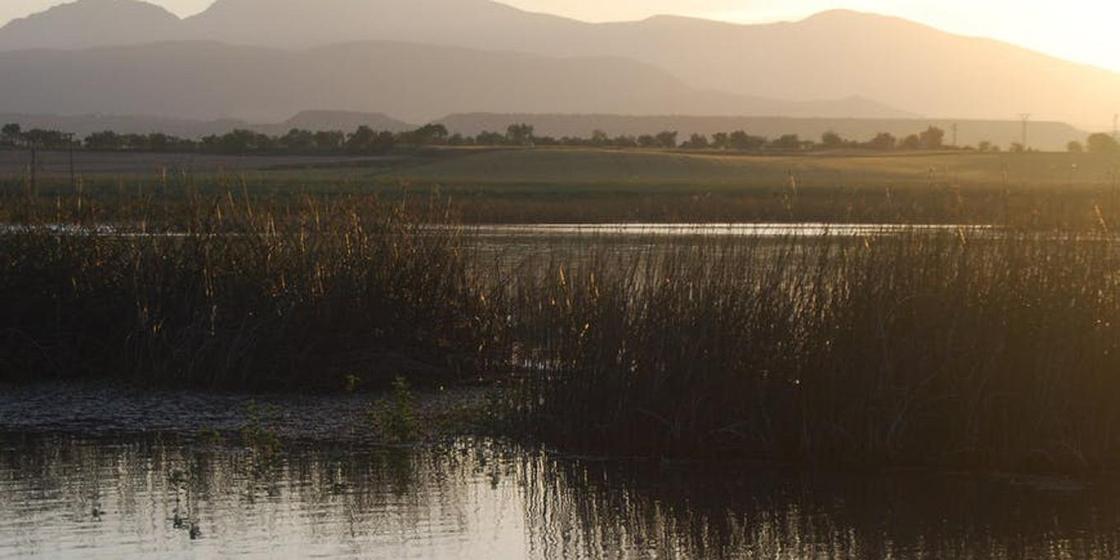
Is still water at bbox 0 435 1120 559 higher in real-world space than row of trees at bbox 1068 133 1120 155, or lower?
lower

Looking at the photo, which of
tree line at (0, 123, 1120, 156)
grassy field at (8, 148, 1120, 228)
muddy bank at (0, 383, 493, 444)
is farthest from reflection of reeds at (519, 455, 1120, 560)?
tree line at (0, 123, 1120, 156)

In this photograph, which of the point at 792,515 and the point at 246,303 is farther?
the point at 246,303

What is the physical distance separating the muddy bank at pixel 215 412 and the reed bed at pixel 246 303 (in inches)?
16.1

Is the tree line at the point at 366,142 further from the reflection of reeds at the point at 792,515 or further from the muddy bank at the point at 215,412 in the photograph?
the reflection of reeds at the point at 792,515

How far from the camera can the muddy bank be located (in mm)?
15867

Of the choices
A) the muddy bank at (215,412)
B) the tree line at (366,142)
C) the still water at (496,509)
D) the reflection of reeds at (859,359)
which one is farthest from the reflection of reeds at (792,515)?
the tree line at (366,142)

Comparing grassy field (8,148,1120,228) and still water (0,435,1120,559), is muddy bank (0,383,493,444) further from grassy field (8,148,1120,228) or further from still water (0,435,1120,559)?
grassy field (8,148,1120,228)

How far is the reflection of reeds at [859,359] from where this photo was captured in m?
14.0

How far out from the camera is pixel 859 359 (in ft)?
46.5

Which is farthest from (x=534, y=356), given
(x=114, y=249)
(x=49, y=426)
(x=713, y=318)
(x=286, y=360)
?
(x=114, y=249)

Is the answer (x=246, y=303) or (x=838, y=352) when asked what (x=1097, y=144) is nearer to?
(x=246, y=303)

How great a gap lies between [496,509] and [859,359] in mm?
3451

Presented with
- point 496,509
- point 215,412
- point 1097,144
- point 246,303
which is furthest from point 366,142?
point 496,509

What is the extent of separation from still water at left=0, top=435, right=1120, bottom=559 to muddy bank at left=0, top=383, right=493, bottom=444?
0.81 m
